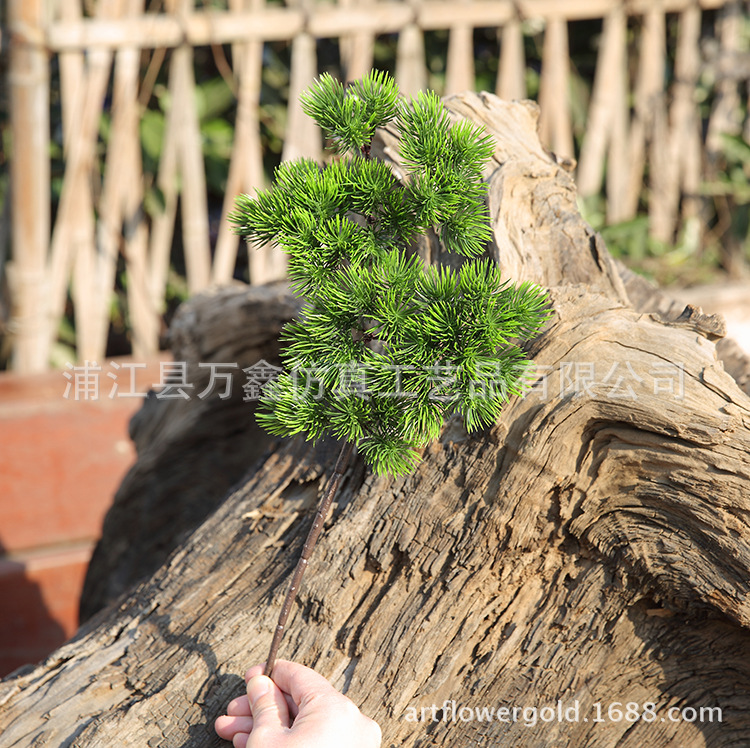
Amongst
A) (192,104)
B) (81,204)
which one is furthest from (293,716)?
(192,104)

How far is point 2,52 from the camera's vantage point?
9.83 ft

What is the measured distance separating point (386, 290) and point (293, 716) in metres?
0.65

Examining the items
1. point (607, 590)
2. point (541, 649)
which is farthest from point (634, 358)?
point (541, 649)

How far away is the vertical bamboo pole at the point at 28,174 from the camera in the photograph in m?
2.92

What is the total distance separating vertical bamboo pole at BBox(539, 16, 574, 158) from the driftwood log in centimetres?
236

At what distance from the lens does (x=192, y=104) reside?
126 inches

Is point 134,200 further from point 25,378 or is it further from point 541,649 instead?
point 541,649

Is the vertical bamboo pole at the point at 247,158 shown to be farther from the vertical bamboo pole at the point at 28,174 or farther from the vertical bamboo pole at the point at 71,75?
the vertical bamboo pole at the point at 28,174

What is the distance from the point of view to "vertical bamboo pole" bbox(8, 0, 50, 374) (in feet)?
9.57

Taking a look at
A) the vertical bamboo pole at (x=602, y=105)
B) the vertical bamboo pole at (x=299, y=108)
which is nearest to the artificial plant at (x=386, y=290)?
the vertical bamboo pole at (x=299, y=108)

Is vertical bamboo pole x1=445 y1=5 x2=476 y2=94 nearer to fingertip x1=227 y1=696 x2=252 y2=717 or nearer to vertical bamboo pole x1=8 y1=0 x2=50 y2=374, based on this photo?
vertical bamboo pole x1=8 y1=0 x2=50 y2=374

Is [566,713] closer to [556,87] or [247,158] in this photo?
[247,158]

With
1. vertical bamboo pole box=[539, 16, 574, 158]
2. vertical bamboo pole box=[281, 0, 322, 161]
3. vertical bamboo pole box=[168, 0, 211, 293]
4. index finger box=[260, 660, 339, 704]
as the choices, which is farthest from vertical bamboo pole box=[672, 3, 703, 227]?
index finger box=[260, 660, 339, 704]

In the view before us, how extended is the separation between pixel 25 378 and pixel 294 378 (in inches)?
96.0
